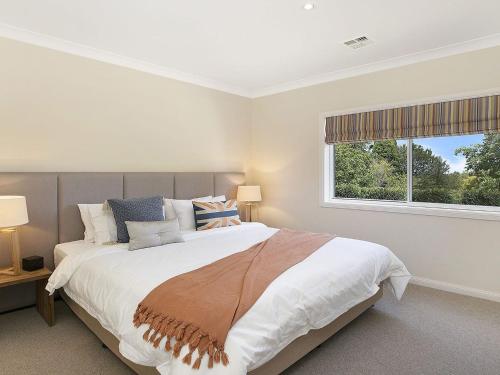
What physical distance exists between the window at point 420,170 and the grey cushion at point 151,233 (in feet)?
7.57

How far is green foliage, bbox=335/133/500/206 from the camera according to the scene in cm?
338

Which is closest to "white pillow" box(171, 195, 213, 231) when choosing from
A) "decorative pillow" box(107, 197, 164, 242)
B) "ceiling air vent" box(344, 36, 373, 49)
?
"decorative pillow" box(107, 197, 164, 242)

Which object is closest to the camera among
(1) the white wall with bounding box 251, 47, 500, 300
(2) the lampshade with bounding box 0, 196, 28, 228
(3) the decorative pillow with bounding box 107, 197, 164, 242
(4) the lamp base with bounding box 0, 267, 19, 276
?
(2) the lampshade with bounding box 0, 196, 28, 228

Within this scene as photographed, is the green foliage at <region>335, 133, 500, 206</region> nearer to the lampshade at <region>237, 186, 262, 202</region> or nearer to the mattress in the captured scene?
the lampshade at <region>237, 186, 262, 202</region>

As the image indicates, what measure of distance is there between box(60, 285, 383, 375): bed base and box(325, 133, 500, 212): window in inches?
60.3

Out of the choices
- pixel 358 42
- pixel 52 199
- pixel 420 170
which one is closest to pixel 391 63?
pixel 358 42

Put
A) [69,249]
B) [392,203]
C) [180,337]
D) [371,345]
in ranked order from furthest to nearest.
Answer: [392,203]
[69,249]
[371,345]
[180,337]

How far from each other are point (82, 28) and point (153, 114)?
47.2 inches

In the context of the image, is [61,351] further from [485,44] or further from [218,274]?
[485,44]

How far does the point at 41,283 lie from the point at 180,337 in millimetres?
1829

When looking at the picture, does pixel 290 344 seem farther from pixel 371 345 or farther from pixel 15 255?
pixel 15 255

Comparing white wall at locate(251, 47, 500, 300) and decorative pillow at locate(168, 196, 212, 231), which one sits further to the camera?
decorative pillow at locate(168, 196, 212, 231)

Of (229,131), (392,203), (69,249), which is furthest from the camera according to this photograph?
(229,131)

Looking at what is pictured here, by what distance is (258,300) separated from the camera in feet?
6.03
